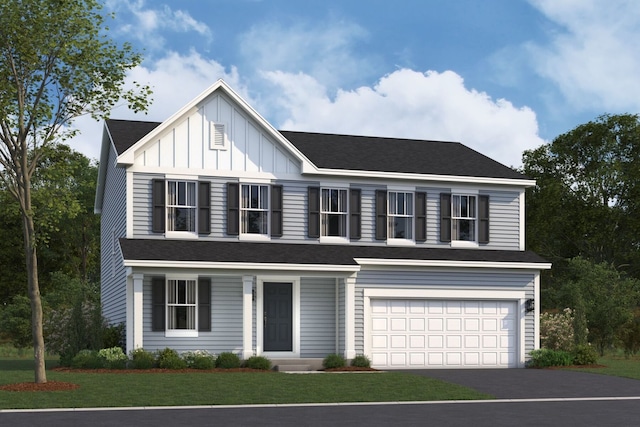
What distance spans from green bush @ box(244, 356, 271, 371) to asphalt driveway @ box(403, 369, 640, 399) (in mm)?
4503

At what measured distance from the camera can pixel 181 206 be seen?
95.7ft

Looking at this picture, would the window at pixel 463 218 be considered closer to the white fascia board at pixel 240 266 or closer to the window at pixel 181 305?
the white fascia board at pixel 240 266

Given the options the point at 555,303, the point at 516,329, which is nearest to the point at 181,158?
the point at 516,329

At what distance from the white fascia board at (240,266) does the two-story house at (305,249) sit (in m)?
0.04

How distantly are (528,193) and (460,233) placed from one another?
2654 centimetres

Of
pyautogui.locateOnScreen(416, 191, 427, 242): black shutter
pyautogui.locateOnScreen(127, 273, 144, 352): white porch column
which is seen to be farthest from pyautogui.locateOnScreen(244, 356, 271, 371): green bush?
pyautogui.locateOnScreen(416, 191, 427, 242): black shutter

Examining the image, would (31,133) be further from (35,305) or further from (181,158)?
(181,158)

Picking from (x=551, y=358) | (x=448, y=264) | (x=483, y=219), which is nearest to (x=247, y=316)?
(x=448, y=264)

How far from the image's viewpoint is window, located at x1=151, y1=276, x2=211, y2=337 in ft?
91.7

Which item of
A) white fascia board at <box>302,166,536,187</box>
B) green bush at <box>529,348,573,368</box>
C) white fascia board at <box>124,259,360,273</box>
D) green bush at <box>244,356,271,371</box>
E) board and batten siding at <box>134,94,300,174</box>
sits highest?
board and batten siding at <box>134,94,300,174</box>

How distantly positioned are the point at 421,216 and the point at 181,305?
8806mm

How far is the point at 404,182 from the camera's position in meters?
31.5

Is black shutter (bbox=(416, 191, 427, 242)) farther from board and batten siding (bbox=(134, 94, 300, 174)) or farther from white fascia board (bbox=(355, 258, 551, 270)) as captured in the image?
board and batten siding (bbox=(134, 94, 300, 174))

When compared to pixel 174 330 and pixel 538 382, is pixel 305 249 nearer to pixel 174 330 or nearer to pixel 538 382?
pixel 174 330
